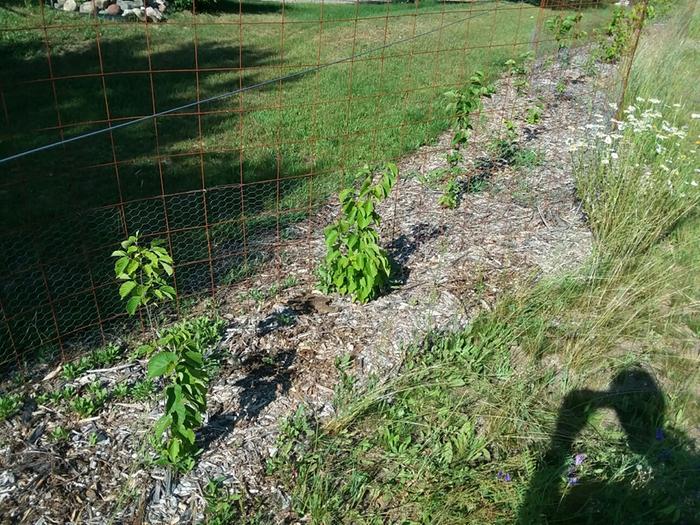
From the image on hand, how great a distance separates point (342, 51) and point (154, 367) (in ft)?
25.1

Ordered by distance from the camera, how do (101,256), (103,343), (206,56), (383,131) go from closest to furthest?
(103,343)
(101,256)
(383,131)
(206,56)

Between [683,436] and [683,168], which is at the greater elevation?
[683,168]

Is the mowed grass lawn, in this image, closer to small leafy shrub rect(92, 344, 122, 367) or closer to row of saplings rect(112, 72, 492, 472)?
row of saplings rect(112, 72, 492, 472)

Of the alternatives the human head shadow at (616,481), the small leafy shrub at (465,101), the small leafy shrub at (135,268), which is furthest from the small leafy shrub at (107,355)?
the small leafy shrub at (465,101)

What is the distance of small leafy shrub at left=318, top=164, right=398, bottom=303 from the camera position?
125 inches

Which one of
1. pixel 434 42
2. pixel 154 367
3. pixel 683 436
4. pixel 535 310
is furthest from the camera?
pixel 434 42

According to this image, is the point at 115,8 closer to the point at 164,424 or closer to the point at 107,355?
the point at 107,355

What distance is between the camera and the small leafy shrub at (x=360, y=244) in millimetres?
3176

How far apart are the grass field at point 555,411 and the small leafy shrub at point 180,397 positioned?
1.21ft

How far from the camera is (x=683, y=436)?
2840 millimetres

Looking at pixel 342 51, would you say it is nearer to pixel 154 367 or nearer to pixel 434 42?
pixel 434 42

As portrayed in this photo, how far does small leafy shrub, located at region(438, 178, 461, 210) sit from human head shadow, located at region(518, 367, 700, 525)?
179 cm

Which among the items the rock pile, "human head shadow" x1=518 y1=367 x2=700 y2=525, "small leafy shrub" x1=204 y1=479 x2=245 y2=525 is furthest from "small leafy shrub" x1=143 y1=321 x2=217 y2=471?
the rock pile

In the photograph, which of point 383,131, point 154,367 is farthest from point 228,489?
point 383,131
